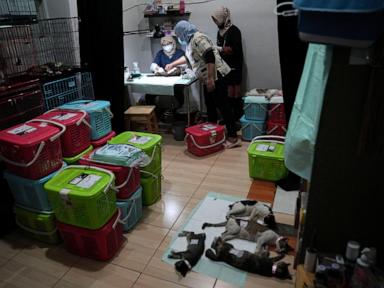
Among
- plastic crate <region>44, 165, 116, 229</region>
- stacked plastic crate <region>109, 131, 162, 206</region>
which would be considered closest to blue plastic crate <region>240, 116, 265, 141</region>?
stacked plastic crate <region>109, 131, 162, 206</region>

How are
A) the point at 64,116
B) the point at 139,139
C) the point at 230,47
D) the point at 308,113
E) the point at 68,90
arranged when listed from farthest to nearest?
the point at 230,47 < the point at 68,90 < the point at 139,139 < the point at 64,116 < the point at 308,113

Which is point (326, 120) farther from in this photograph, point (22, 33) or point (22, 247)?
point (22, 33)

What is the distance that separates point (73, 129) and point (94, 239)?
84cm

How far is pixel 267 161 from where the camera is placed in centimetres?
273

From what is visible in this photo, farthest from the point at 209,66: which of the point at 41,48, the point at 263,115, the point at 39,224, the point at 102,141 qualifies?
the point at 39,224

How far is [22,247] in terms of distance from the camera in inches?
85.2

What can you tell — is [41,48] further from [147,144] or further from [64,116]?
[147,144]

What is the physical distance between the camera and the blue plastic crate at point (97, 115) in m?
2.47

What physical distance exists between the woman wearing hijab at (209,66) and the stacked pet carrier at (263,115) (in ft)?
0.64

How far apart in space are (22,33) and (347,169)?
8.58 ft

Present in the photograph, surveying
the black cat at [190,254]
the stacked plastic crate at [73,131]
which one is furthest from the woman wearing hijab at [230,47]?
the black cat at [190,254]

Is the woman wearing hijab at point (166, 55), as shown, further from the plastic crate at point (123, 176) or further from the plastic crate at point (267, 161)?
the plastic crate at point (123, 176)

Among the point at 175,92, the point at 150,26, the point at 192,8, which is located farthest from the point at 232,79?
the point at 150,26

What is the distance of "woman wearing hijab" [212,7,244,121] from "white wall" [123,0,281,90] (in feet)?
0.57
